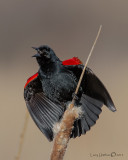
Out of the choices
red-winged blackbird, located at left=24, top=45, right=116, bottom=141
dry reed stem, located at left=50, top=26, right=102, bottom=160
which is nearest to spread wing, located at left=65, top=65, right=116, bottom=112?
red-winged blackbird, located at left=24, top=45, right=116, bottom=141

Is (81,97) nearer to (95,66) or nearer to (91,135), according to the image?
(91,135)

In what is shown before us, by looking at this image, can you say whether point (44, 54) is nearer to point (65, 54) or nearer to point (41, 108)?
point (41, 108)

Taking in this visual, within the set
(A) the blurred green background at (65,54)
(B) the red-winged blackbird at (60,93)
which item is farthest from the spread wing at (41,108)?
(A) the blurred green background at (65,54)

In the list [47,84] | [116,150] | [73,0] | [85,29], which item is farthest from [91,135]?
[73,0]

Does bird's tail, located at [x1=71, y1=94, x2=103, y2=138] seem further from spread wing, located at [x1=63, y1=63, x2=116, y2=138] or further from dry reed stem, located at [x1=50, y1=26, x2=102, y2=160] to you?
dry reed stem, located at [x1=50, y1=26, x2=102, y2=160]

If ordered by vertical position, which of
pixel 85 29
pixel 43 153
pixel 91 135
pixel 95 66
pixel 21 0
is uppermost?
pixel 21 0
